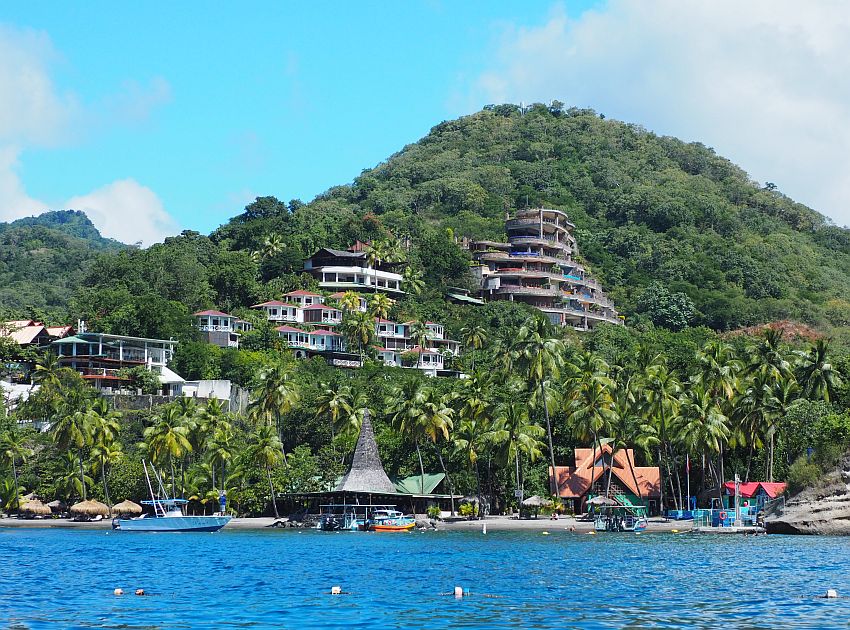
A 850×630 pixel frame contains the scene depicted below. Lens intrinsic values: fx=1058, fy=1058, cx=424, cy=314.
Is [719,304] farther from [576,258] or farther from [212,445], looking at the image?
[212,445]

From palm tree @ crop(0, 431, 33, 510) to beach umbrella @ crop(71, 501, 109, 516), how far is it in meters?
7.25

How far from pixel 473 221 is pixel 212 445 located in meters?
95.4

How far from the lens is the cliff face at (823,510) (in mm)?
66250

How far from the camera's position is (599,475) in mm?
90312

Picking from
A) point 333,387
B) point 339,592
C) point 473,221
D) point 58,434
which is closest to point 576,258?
point 473,221

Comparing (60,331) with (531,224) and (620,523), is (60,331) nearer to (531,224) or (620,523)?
(620,523)

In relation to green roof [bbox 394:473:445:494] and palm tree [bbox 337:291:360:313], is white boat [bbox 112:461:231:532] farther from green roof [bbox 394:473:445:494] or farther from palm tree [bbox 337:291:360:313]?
palm tree [bbox 337:291:360:313]

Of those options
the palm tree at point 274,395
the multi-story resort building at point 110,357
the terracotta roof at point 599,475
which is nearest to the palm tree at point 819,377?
the terracotta roof at point 599,475

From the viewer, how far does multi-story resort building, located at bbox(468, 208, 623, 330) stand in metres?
145

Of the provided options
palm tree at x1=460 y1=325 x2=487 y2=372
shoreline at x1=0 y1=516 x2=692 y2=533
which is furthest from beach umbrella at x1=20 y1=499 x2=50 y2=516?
palm tree at x1=460 y1=325 x2=487 y2=372

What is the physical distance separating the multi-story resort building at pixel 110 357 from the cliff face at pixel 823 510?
6071 centimetres

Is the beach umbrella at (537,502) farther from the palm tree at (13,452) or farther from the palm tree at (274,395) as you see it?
the palm tree at (13,452)

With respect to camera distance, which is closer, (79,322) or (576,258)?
(79,322)

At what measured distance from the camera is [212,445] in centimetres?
8562
